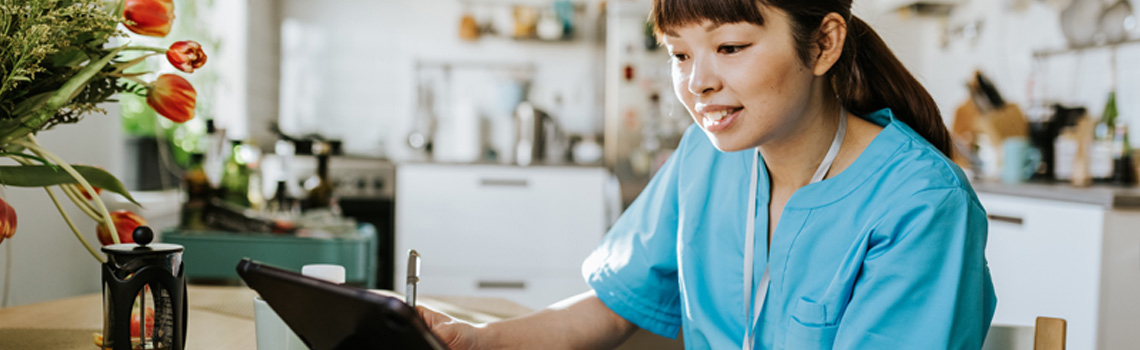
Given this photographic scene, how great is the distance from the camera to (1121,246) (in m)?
1.93

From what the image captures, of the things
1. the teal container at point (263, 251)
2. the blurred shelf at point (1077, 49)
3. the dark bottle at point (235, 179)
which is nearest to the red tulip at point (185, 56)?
the teal container at point (263, 251)

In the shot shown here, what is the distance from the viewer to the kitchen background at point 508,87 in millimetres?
2982

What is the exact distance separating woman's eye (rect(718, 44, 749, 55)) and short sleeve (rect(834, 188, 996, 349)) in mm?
237

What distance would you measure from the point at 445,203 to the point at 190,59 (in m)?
2.55

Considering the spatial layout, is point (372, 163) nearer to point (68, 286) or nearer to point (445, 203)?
point (445, 203)

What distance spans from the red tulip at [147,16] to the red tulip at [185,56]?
34mm

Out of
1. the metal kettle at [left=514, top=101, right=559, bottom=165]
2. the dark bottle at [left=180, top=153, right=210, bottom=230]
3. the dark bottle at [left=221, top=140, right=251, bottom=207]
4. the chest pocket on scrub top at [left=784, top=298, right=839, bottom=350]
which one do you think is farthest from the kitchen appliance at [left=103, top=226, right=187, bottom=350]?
the metal kettle at [left=514, top=101, right=559, bottom=165]

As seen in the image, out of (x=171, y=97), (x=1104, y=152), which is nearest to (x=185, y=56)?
(x=171, y=97)

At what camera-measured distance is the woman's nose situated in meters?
0.92

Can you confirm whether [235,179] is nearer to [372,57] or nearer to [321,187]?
[321,187]

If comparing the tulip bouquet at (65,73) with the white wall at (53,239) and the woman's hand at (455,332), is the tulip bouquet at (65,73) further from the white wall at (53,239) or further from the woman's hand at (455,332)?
the white wall at (53,239)

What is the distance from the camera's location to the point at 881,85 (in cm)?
104

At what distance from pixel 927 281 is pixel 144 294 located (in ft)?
2.53

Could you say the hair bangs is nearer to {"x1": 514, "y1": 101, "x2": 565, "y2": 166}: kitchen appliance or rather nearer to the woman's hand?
the woman's hand
